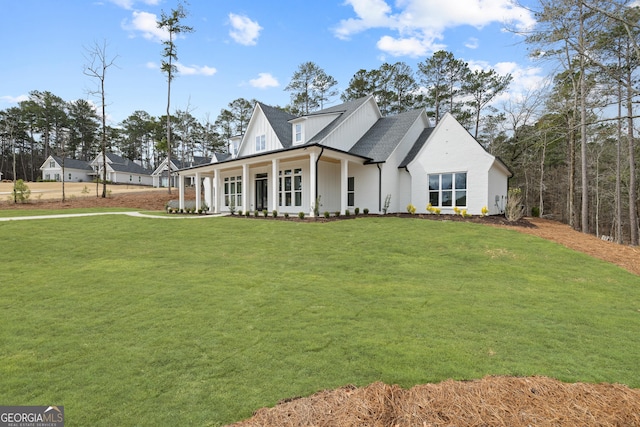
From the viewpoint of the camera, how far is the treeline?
1383 centimetres

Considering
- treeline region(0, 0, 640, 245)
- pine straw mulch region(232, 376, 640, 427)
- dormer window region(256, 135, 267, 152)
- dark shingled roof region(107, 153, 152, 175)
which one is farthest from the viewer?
dark shingled roof region(107, 153, 152, 175)

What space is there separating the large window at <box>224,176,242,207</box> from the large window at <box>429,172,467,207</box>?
44.2 feet

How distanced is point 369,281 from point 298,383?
12.5ft

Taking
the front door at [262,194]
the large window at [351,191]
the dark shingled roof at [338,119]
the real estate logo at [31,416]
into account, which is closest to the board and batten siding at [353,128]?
the dark shingled roof at [338,119]

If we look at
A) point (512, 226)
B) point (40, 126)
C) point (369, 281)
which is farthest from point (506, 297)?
point (40, 126)

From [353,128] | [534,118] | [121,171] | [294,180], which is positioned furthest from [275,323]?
[121,171]

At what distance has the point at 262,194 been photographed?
68.4ft

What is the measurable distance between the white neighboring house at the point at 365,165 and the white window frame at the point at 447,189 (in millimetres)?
49

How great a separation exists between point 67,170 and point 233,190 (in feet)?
159

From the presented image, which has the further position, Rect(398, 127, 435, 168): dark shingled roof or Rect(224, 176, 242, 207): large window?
Rect(224, 176, 242, 207): large window

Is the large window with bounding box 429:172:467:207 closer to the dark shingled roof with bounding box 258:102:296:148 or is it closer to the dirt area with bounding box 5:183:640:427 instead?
the dark shingled roof with bounding box 258:102:296:148

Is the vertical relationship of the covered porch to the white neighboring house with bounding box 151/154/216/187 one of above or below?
below

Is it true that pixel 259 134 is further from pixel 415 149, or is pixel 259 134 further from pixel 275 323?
pixel 275 323

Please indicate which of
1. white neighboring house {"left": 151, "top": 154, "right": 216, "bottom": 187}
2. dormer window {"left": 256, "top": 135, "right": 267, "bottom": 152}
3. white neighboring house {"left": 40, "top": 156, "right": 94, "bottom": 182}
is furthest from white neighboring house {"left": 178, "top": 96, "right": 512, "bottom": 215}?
white neighboring house {"left": 40, "top": 156, "right": 94, "bottom": 182}
